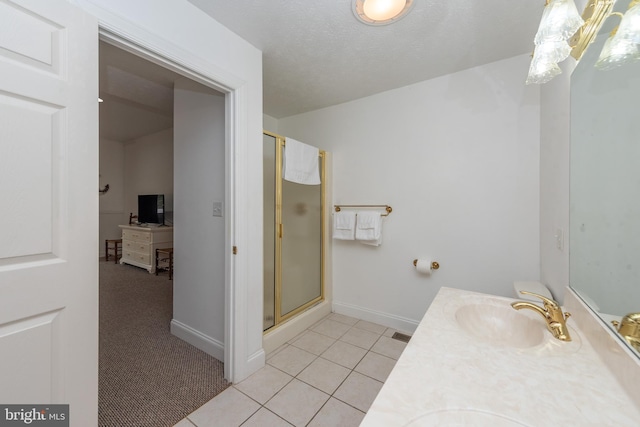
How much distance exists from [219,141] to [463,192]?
78.8 inches

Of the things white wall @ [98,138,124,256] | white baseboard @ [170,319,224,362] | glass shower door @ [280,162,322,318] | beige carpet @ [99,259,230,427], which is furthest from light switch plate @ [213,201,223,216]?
white wall @ [98,138,124,256]

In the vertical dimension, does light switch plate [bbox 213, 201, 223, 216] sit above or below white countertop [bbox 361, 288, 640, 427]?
above

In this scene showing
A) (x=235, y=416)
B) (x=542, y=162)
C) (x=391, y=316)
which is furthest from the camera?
(x=391, y=316)

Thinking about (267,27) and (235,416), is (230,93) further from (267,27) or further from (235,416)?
(235,416)

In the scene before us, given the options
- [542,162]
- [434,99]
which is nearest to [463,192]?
[542,162]

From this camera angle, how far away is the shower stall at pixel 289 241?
2084 millimetres

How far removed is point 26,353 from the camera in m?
0.85

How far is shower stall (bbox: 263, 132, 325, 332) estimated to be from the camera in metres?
2.08

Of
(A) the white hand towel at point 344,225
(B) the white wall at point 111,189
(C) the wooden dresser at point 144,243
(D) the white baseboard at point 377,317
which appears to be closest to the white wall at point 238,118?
(A) the white hand towel at point 344,225

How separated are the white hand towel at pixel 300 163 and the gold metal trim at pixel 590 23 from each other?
69.4 inches

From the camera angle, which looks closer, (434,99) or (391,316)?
(434,99)

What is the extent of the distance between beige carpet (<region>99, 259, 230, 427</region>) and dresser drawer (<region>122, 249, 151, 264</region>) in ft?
4.44

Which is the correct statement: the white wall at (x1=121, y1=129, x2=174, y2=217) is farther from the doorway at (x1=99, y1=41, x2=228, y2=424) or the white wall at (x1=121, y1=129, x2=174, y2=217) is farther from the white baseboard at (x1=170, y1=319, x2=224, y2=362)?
the white baseboard at (x1=170, y1=319, x2=224, y2=362)

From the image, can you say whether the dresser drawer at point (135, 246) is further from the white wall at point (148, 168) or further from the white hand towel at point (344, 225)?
the white hand towel at point (344, 225)
